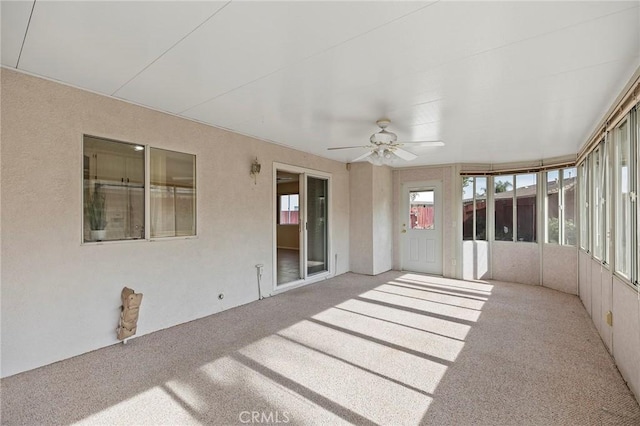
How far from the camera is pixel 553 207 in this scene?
549 cm

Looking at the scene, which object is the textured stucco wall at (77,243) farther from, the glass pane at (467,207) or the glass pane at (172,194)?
the glass pane at (467,207)

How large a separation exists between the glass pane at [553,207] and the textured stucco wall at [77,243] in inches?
218

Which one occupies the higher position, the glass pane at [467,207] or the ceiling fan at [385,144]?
the ceiling fan at [385,144]

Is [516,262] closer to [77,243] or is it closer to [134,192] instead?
[134,192]

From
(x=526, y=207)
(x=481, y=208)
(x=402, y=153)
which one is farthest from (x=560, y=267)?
(x=402, y=153)

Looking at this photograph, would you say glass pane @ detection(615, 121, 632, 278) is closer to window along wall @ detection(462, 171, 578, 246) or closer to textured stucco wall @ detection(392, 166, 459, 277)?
window along wall @ detection(462, 171, 578, 246)

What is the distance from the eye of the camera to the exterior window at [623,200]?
2484 millimetres

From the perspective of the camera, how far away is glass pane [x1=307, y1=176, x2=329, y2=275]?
5902 mm

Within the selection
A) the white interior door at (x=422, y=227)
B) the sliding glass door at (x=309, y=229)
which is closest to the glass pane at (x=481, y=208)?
the white interior door at (x=422, y=227)

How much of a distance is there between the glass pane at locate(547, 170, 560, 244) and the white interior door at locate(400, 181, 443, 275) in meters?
1.88

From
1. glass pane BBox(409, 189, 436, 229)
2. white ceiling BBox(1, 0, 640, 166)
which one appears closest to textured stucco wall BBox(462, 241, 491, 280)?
glass pane BBox(409, 189, 436, 229)

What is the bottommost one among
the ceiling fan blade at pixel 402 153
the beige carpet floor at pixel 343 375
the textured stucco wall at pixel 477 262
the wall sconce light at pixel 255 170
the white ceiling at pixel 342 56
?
the beige carpet floor at pixel 343 375

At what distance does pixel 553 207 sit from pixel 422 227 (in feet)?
7.80

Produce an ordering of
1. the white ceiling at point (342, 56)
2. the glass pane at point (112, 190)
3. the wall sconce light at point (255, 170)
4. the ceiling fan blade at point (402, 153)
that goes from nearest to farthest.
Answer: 1. the white ceiling at point (342, 56)
2. the glass pane at point (112, 190)
3. the ceiling fan blade at point (402, 153)
4. the wall sconce light at point (255, 170)
